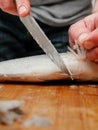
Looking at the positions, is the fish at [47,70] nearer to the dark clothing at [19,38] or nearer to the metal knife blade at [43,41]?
the metal knife blade at [43,41]

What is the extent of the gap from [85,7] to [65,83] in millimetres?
494

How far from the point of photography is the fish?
1.12 meters

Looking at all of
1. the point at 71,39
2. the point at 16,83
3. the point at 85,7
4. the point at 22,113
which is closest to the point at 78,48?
the point at 71,39

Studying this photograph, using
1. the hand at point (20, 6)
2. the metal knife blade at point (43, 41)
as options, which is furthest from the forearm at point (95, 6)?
the hand at point (20, 6)

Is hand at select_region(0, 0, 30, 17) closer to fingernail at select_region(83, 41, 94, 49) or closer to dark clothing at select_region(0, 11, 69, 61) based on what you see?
fingernail at select_region(83, 41, 94, 49)

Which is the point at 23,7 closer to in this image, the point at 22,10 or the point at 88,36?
the point at 22,10

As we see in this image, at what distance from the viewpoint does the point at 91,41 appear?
1.08 metres

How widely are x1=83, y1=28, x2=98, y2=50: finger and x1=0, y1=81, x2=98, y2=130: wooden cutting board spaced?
127mm

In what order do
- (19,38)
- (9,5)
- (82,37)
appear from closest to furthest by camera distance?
(9,5)
(82,37)
(19,38)

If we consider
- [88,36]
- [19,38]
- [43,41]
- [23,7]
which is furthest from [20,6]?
[19,38]

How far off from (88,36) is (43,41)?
0.49ft

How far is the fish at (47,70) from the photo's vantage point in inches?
44.3

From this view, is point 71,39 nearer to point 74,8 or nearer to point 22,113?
point 74,8

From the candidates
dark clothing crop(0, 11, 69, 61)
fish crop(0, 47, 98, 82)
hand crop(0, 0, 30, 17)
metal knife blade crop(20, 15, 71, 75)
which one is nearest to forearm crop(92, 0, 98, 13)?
dark clothing crop(0, 11, 69, 61)
